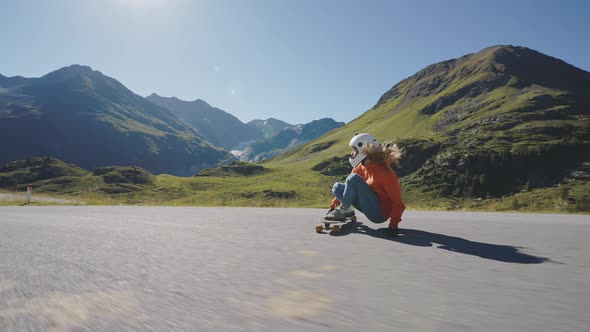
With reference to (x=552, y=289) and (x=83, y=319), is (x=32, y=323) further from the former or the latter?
(x=552, y=289)

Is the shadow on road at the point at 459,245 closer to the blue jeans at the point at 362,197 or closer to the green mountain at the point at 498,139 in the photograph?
the blue jeans at the point at 362,197

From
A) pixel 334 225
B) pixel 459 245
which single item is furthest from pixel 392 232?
pixel 334 225

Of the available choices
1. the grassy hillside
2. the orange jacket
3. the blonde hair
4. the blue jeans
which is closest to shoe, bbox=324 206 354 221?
the blue jeans

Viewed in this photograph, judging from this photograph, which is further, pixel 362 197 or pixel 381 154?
pixel 381 154

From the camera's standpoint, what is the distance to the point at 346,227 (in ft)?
23.2

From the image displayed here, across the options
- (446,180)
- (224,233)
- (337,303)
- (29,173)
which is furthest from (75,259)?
(29,173)

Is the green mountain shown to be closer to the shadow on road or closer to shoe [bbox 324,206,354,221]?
shoe [bbox 324,206,354,221]

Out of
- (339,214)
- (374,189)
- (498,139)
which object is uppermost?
(498,139)

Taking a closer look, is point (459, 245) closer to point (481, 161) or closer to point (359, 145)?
point (359, 145)

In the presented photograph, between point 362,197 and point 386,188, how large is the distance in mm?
515

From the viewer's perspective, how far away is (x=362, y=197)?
21.3 ft

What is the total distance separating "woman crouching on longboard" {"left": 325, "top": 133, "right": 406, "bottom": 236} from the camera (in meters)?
6.25

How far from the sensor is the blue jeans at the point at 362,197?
6.42 m

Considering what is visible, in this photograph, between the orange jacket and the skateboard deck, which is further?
the skateboard deck
